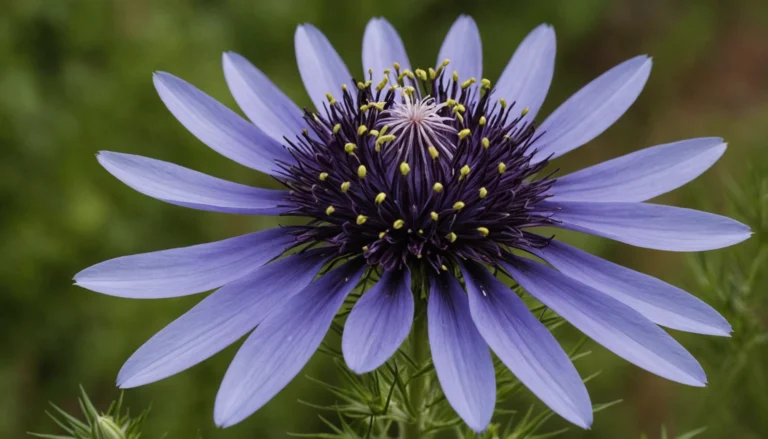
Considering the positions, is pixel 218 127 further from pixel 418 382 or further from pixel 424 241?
pixel 418 382

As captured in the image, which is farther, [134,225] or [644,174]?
[134,225]

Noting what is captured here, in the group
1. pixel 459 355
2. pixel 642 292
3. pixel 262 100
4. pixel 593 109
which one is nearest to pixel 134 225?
pixel 262 100

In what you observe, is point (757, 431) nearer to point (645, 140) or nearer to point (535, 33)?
point (535, 33)

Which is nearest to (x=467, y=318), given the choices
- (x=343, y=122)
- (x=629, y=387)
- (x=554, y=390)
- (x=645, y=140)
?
(x=554, y=390)

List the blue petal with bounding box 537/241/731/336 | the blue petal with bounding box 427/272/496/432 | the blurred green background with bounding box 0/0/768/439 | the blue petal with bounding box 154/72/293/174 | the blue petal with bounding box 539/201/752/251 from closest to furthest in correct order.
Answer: the blue petal with bounding box 427/272/496/432 → the blue petal with bounding box 537/241/731/336 → the blue petal with bounding box 539/201/752/251 → the blue petal with bounding box 154/72/293/174 → the blurred green background with bounding box 0/0/768/439

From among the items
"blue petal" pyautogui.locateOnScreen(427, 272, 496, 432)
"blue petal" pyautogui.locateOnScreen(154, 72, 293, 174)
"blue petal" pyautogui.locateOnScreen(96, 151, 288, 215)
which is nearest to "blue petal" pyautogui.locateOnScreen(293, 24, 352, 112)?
"blue petal" pyautogui.locateOnScreen(154, 72, 293, 174)

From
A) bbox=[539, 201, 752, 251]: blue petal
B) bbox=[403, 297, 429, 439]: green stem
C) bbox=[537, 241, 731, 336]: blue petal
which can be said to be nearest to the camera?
bbox=[537, 241, 731, 336]: blue petal

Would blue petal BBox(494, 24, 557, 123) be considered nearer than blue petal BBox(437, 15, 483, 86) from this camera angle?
Yes

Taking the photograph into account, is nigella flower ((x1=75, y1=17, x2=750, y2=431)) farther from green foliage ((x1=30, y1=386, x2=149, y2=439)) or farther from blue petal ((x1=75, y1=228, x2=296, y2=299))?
green foliage ((x1=30, y1=386, x2=149, y2=439))
